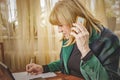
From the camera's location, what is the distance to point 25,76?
1.44 m

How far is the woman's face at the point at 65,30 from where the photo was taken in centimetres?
137

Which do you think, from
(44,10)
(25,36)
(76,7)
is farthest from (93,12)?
(25,36)

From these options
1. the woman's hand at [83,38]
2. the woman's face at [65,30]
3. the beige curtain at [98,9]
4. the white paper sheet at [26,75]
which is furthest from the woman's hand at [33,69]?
the beige curtain at [98,9]

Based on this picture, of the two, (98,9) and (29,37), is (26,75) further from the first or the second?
(98,9)

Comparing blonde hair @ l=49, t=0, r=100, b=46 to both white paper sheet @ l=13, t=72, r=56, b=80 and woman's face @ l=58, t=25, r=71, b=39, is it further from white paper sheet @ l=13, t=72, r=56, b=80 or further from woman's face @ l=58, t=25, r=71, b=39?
white paper sheet @ l=13, t=72, r=56, b=80

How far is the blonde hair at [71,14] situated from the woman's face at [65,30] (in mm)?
28

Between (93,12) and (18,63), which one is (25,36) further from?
(93,12)

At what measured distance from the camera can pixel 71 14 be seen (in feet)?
4.34

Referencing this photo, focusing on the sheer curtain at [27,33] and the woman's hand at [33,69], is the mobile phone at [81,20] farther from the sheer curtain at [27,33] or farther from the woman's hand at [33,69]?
the woman's hand at [33,69]

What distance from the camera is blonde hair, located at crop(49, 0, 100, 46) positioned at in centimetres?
132

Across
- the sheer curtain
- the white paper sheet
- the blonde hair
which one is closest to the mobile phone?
the blonde hair

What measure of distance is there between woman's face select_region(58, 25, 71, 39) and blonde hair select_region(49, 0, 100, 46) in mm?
28

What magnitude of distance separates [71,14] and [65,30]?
0.40ft

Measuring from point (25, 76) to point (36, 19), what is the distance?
1.31 feet
